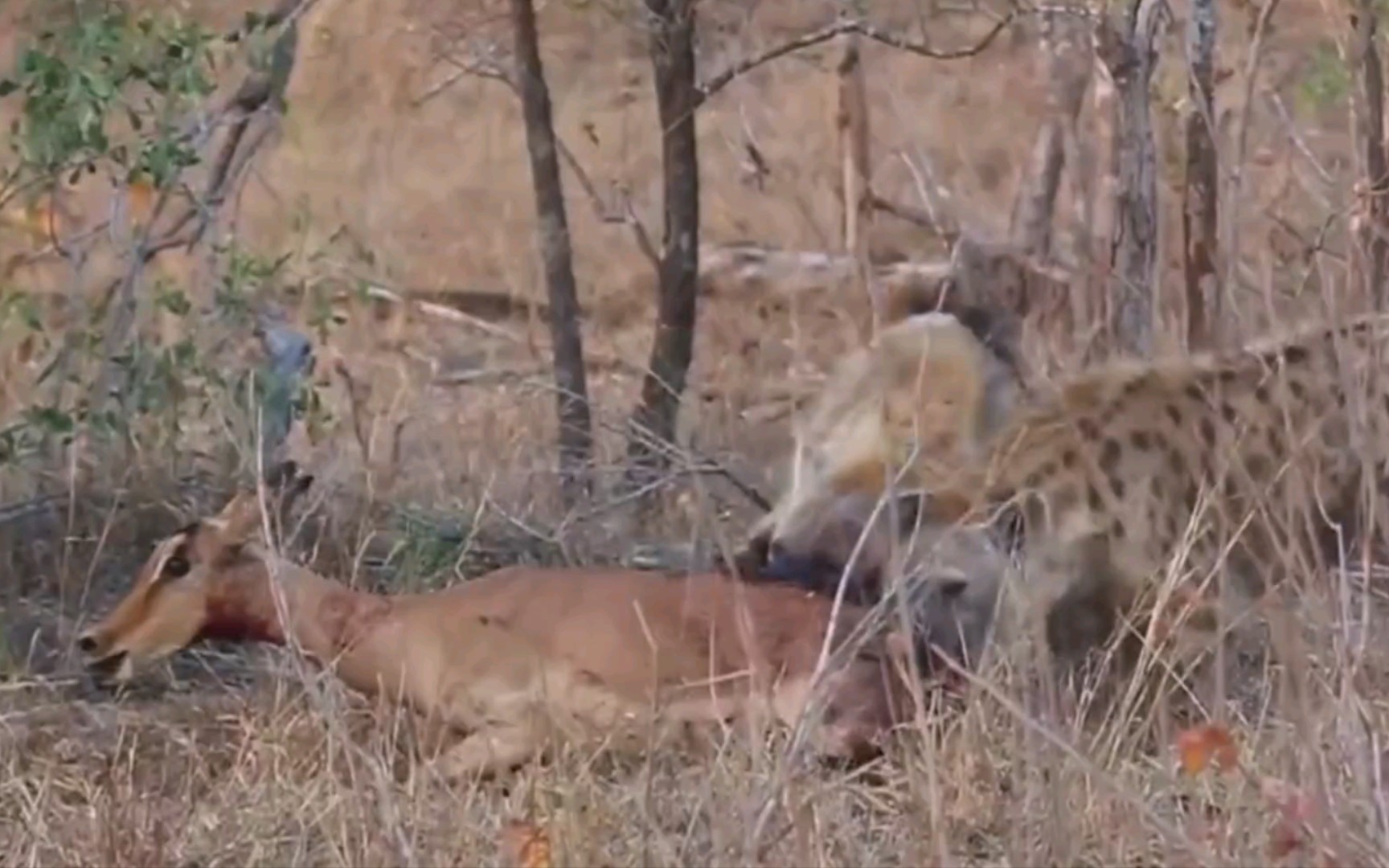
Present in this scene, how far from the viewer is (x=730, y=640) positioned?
16.7ft

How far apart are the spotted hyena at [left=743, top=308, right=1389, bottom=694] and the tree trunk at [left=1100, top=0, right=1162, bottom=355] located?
152 cm

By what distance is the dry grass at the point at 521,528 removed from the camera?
4059mm

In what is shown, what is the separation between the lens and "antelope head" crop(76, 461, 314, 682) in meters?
5.42

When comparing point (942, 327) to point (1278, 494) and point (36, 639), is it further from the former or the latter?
point (36, 639)

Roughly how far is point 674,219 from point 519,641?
2.76 meters

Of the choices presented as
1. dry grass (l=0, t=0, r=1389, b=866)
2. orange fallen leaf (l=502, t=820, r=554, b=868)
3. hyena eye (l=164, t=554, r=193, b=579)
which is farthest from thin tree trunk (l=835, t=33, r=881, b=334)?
orange fallen leaf (l=502, t=820, r=554, b=868)

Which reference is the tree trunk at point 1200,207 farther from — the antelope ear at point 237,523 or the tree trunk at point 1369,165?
the antelope ear at point 237,523

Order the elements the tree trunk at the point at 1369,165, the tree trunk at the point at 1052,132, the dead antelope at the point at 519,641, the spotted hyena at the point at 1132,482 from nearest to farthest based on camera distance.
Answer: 1. the dead antelope at the point at 519,641
2. the spotted hyena at the point at 1132,482
3. the tree trunk at the point at 1369,165
4. the tree trunk at the point at 1052,132

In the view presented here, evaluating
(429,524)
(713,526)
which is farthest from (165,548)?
(713,526)

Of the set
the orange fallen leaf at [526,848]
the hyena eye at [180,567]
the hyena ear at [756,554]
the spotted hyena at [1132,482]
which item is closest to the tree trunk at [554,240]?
the hyena ear at [756,554]

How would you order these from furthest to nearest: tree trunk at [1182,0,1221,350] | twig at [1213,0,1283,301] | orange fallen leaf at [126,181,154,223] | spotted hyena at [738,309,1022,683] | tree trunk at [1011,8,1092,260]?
tree trunk at [1011,8,1092,260]
tree trunk at [1182,0,1221,350]
orange fallen leaf at [126,181,154,223]
twig at [1213,0,1283,301]
spotted hyena at [738,309,1022,683]

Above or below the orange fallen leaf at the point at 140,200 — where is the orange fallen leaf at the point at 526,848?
below

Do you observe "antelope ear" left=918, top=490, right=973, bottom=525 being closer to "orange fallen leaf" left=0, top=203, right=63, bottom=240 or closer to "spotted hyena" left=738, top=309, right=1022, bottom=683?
"spotted hyena" left=738, top=309, right=1022, bottom=683

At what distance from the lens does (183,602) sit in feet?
17.9
